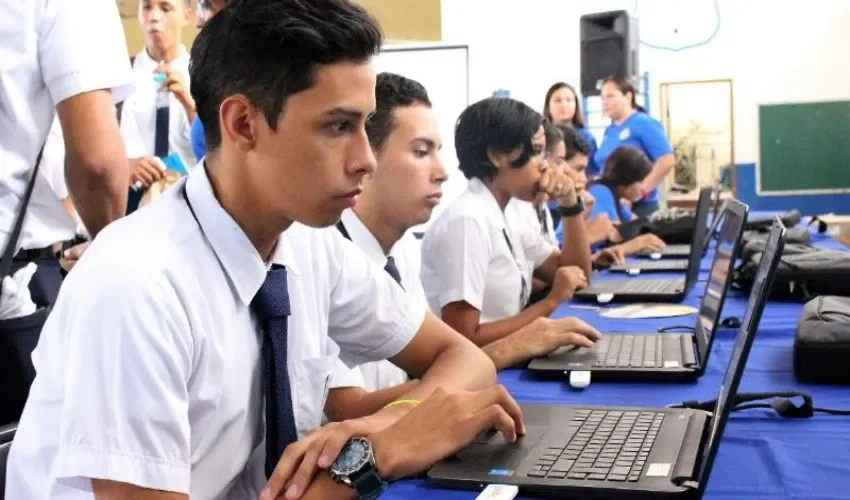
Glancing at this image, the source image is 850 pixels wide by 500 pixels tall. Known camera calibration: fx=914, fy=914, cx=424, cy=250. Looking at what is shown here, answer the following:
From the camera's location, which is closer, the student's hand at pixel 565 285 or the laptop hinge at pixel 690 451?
the laptop hinge at pixel 690 451

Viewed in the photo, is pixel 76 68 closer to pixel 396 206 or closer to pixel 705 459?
pixel 396 206

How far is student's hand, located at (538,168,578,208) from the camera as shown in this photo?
2.68 meters

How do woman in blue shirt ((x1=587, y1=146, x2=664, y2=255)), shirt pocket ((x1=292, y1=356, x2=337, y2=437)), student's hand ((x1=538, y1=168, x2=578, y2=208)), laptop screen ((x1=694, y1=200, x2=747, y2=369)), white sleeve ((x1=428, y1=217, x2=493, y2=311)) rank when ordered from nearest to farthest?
1. shirt pocket ((x1=292, y1=356, x2=337, y2=437))
2. laptop screen ((x1=694, y1=200, x2=747, y2=369))
3. white sleeve ((x1=428, y1=217, x2=493, y2=311))
4. student's hand ((x1=538, y1=168, x2=578, y2=208))
5. woman in blue shirt ((x1=587, y1=146, x2=664, y2=255))

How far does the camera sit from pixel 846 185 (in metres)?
7.73

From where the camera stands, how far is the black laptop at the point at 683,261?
259cm

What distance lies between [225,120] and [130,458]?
1.30 ft

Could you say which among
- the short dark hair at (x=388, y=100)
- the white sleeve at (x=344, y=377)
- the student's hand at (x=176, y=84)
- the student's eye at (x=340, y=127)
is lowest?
the white sleeve at (x=344, y=377)

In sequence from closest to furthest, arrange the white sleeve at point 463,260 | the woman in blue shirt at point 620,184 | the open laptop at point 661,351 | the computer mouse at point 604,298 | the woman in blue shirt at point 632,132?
1. the open laptop at point 661,351
2. the white sleeve at point 463,260
3. the computer mouse at point 604,298
4. the woman in blue shirt at point 620,184
5. the woman in blue shirt at point 632,132

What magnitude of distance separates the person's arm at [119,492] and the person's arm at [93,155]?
700 millimetres

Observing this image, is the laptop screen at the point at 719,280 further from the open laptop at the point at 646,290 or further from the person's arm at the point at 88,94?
the person's arm at the point at 88,94

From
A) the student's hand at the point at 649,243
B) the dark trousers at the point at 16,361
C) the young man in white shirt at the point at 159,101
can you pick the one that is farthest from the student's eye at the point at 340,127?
the student's hand at the point at 649,243

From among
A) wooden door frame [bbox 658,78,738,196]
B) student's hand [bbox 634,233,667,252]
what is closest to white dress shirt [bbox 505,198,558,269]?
student's hand [bbox 634,233,667,252]

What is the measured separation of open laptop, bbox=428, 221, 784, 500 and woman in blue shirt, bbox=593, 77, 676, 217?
4.37 m

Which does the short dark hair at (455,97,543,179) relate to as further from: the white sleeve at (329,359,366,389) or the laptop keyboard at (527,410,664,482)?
the laptop keyboard at (527,410,664,482)
